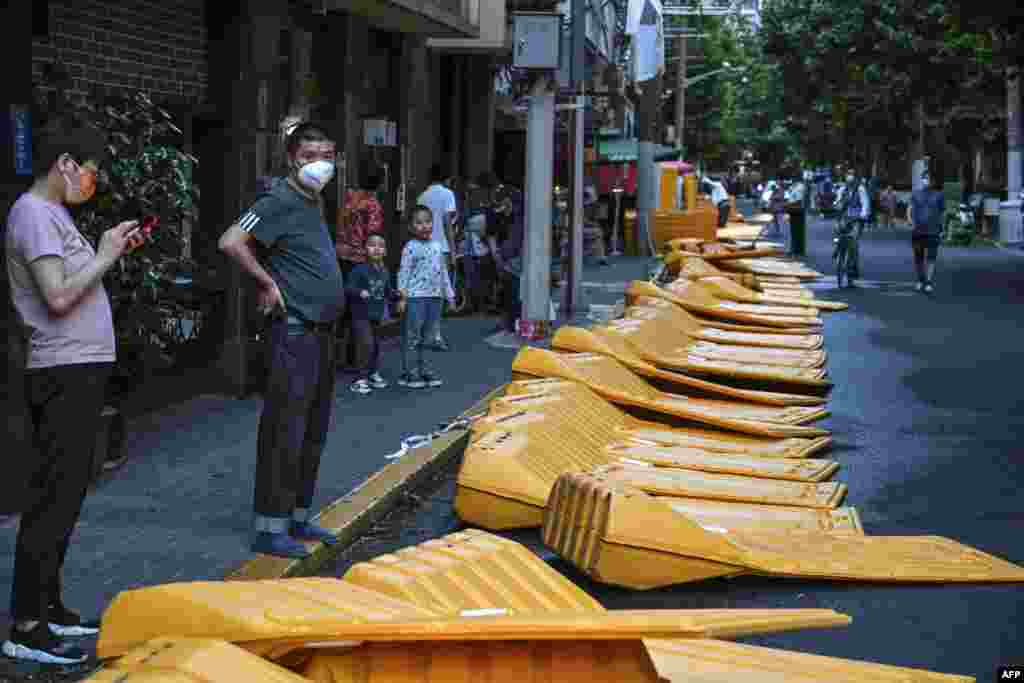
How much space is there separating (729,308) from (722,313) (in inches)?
29.1

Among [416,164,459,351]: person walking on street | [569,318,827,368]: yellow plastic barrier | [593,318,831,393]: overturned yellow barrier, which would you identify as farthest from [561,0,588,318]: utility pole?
[593,318,831,393]: overturned yellow barrier

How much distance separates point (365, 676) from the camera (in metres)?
5.13

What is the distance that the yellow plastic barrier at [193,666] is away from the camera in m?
4.33

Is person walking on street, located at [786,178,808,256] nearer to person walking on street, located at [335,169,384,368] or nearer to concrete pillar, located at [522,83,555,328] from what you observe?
concrete pillar, located at [522,83,555,328]

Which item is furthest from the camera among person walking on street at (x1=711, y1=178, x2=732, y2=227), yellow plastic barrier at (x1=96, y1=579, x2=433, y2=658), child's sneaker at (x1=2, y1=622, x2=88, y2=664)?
person walking on street at (x1=711, y1=178, x2=732, y2=227)

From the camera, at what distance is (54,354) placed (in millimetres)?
6254

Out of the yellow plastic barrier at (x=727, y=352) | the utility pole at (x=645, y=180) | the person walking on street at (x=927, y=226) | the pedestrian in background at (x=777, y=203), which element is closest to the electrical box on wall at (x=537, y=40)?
the yellow plastic barrier at (x=727, y=352)

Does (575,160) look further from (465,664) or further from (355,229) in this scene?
(465,664)

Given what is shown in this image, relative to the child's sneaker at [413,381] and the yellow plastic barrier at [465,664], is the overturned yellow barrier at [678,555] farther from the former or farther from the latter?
the child's sneaker at [413,381]

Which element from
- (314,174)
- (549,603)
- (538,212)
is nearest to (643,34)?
(538,212)

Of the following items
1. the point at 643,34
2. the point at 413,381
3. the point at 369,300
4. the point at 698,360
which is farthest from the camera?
the point at 643,34

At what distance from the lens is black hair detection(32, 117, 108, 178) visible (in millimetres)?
6305

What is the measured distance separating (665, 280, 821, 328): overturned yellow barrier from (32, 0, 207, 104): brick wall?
23.0 ft

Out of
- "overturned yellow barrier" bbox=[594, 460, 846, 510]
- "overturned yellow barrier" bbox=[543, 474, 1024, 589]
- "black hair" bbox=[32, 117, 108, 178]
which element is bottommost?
"overturned yellow barrier" bbox=[594, 460, 846, 510]
